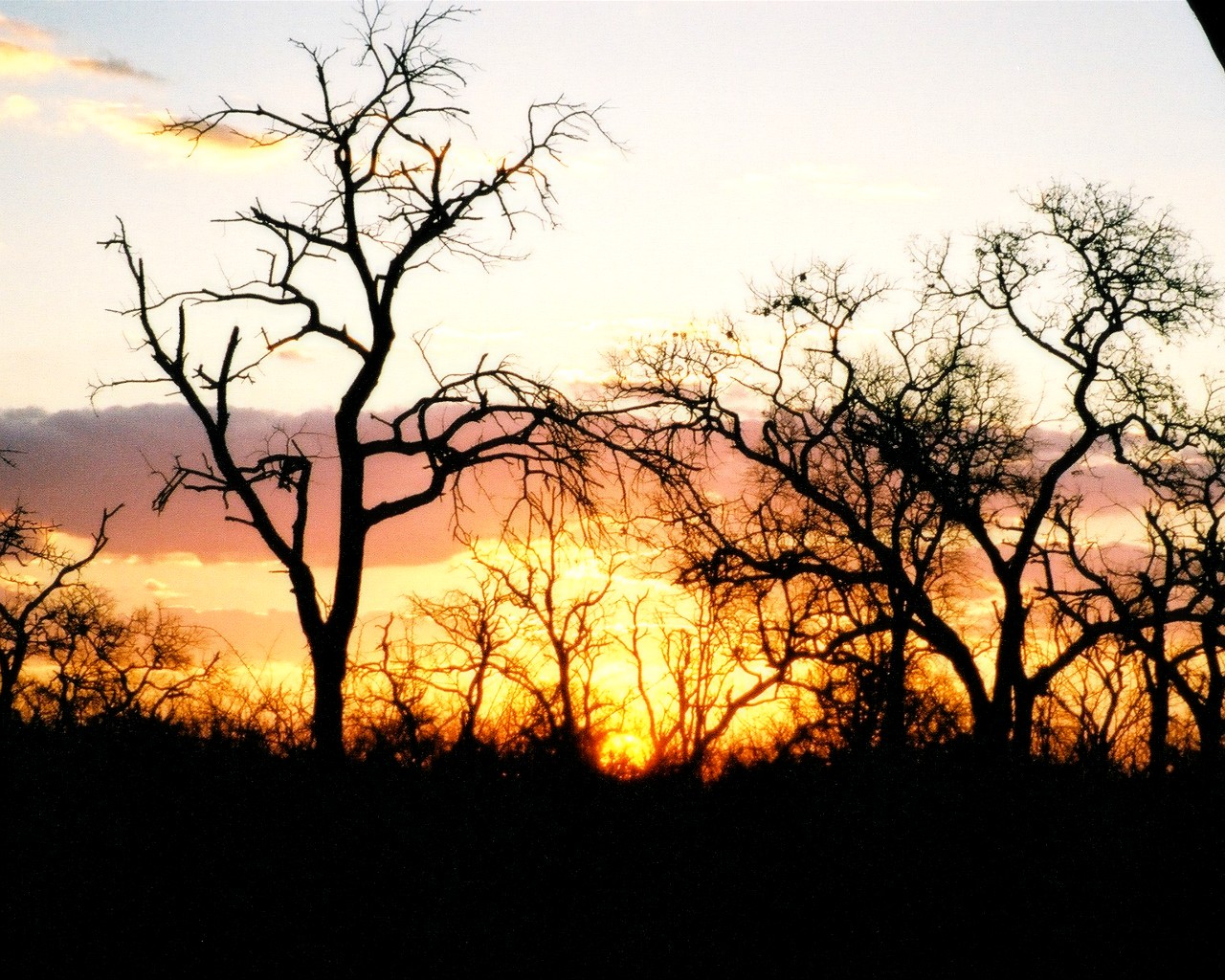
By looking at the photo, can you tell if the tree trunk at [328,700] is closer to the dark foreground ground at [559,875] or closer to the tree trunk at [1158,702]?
the dark foreground ground at [559,875]

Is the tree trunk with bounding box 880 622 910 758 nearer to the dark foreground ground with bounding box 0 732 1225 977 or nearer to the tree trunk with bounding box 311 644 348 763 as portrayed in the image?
the dark foreground ground with bounding box 0 732 1225 977

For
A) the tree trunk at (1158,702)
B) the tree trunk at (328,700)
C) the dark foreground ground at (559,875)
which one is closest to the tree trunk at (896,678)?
the tree trunk at (1158,702)

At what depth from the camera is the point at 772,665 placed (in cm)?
2248

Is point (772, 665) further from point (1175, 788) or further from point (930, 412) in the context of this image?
point (1175, 788)

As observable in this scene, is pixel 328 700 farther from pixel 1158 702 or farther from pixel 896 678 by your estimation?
pixel 1158 702

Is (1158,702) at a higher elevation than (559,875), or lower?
higher

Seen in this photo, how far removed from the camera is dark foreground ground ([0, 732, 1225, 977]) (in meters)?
7.15

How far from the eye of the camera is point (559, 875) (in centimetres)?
827

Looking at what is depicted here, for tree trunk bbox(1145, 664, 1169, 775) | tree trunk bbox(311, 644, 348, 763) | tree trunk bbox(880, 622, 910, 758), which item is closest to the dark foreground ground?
tree trunk bbox(311, 644, 348, 763)

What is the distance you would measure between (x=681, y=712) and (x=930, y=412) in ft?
56.3

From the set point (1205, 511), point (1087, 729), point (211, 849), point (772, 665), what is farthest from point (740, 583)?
point (211, 849)

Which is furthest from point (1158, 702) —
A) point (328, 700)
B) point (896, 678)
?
point (328, 700)

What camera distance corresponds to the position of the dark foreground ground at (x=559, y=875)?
23.5 feet

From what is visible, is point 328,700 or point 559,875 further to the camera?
point 328,700
